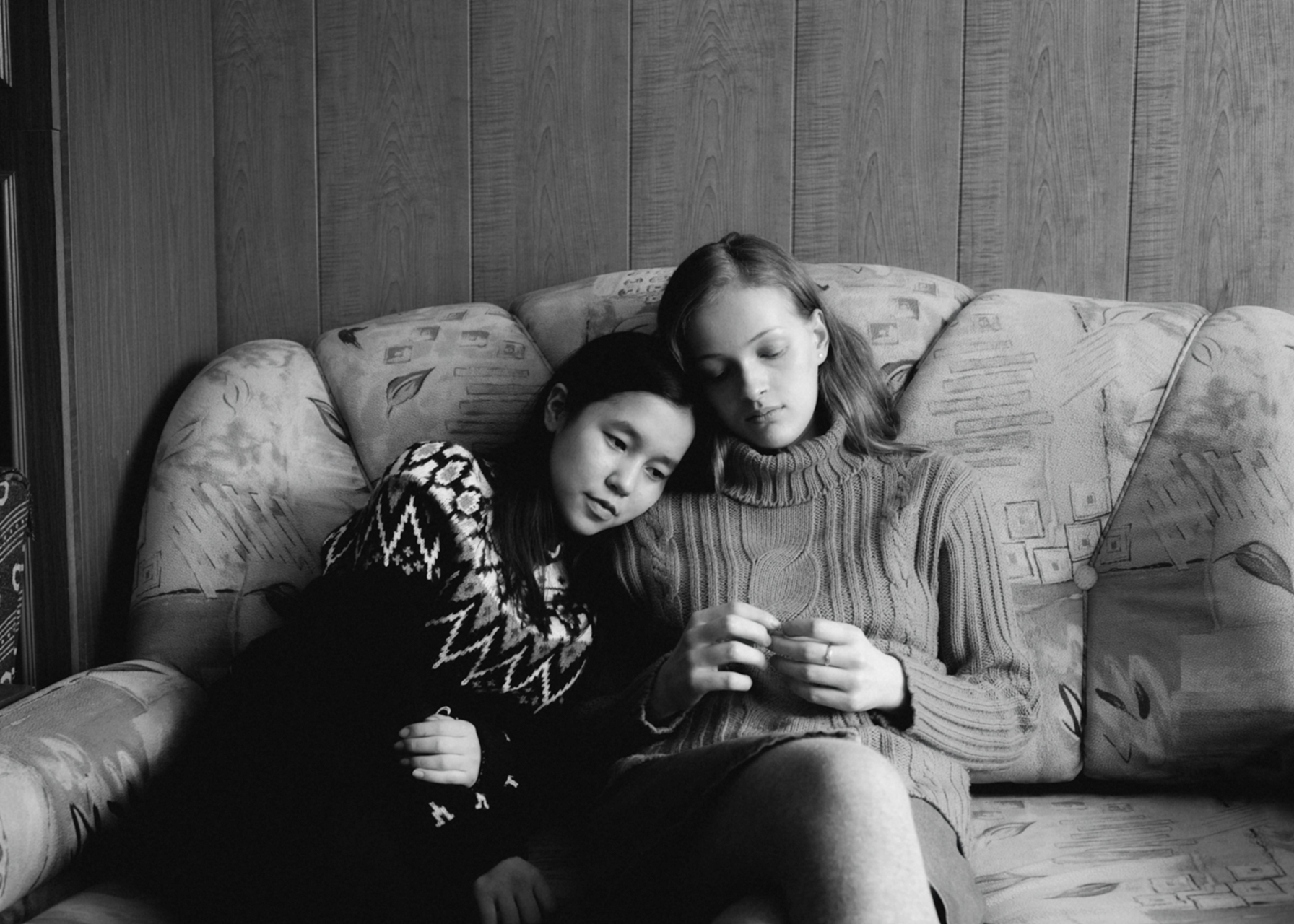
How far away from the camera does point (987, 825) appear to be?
50.0 inches

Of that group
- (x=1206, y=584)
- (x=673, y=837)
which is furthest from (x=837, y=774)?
(x=1206, y=584)

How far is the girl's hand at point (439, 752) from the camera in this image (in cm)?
114

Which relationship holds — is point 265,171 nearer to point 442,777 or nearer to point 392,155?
point 392,155

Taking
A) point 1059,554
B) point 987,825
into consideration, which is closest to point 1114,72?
point 1059,554

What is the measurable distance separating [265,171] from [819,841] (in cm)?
143

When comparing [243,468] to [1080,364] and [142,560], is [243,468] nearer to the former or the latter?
[142,560]

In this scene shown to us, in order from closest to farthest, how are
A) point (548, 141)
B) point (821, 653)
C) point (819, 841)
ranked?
1. point (819, 841)
2. point (821, 653)
3. point (548, 141)

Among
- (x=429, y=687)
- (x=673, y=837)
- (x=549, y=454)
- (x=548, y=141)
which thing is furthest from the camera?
(x=548, y=141)

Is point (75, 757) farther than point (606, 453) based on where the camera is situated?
No

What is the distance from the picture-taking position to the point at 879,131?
1655mm

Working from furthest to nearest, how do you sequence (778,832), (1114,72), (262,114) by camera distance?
(262,114), (1114,72), (778,832)

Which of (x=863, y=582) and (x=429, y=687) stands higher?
(x=863, y=582)

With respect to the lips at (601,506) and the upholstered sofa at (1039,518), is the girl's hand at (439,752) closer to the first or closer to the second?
the upholstered sofa at (1039,518)

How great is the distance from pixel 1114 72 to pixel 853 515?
848 millimetres
